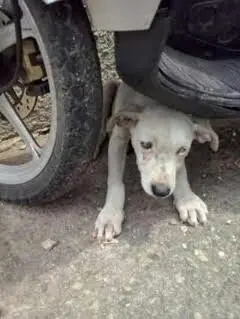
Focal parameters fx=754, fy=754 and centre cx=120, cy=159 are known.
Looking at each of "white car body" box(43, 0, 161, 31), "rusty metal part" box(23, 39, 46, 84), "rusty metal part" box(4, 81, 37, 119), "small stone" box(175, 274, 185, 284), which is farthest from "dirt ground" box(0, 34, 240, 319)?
"white car body" box(43, 0, 161, 31)

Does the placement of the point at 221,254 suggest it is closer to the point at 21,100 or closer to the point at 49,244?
the point at 49,244

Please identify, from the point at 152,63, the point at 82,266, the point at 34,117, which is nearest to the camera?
the point at 152,63

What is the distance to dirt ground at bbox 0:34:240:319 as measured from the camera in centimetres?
260

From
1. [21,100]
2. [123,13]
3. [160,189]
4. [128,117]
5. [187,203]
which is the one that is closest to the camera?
[123,13]

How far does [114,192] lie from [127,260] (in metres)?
0.35

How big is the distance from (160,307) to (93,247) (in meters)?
0.42

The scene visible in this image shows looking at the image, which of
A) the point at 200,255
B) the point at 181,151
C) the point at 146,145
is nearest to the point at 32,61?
the point at 146,145

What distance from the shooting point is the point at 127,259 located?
2.82m

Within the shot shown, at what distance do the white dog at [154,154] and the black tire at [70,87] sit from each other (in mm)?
224

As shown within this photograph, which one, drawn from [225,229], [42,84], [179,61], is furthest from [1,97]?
[225,229]

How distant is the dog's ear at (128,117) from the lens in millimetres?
2914

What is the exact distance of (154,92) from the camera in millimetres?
2594

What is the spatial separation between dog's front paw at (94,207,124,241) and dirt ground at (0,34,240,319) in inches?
1.5

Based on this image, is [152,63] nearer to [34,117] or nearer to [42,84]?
[42,84]
